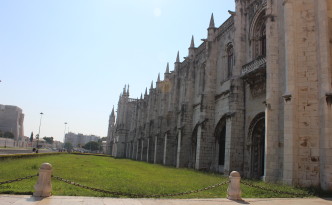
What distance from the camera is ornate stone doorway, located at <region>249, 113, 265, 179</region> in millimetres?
18203

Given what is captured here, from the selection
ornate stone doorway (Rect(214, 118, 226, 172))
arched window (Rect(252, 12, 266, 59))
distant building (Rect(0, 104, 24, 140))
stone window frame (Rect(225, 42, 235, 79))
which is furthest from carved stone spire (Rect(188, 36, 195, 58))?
distant building (Rect(0, 104, 24, 140))

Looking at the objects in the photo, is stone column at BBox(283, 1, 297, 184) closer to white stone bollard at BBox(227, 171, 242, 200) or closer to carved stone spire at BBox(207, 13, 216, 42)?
white stone bollard at BBox(227, 171, 242, 200)

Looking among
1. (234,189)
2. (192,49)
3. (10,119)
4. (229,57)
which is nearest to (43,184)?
(234,189)

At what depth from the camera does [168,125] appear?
36.3m

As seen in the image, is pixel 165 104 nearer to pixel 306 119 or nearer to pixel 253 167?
pixel 253 167

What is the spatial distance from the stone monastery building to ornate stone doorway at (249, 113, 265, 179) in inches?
2.5

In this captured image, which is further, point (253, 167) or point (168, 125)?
point (168, 125)

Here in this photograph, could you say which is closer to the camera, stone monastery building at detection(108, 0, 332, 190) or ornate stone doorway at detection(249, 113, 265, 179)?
stone monastery building at detection(108, 0, 332, 190)

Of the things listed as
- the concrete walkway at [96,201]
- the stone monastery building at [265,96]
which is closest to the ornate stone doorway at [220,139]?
the stone monastery building at [265,96]

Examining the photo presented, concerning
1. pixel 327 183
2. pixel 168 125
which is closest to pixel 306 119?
pixel 327 183

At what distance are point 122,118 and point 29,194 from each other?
64.1m

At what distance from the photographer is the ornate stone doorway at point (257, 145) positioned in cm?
1820

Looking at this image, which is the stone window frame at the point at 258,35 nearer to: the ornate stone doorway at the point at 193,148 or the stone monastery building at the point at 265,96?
the stone monastery building at the point at 265,96

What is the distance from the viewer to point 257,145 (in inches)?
734
